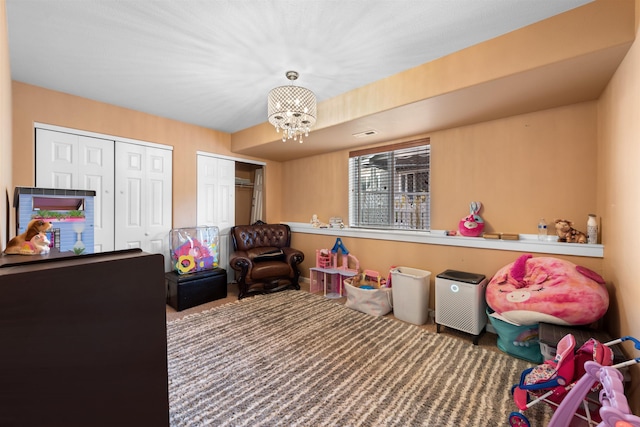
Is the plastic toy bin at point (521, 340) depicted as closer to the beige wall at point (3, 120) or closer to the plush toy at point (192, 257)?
the beige wall at point (3, 120)

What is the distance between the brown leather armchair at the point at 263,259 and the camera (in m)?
3.70

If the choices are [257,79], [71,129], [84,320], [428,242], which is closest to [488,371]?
[428,242]

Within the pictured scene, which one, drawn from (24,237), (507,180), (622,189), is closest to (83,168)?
(24,237)

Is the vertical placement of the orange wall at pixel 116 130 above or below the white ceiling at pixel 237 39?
below

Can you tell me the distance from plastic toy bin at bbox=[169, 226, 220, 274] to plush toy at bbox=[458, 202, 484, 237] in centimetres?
344

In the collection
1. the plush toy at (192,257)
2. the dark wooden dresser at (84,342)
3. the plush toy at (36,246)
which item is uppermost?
the plush toy at (36,246)

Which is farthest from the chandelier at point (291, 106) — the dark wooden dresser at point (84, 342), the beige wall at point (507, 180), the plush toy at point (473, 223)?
the plush toy at point (473, 223)

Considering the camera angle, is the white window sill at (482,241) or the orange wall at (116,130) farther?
the orange wall at (116,130)

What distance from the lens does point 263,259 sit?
409 centimetres

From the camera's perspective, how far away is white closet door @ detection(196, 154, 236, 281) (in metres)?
4.17

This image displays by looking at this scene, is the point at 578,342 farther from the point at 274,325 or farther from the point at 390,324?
the point at 274,325

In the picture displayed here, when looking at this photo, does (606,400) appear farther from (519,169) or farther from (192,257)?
(192,257)

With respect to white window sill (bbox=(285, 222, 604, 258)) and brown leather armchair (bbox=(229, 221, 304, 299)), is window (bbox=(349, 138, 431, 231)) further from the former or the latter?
brown leather armchair (bbox=(229, 221, 304, 299))

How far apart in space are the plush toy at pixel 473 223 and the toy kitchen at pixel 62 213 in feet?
12.9
